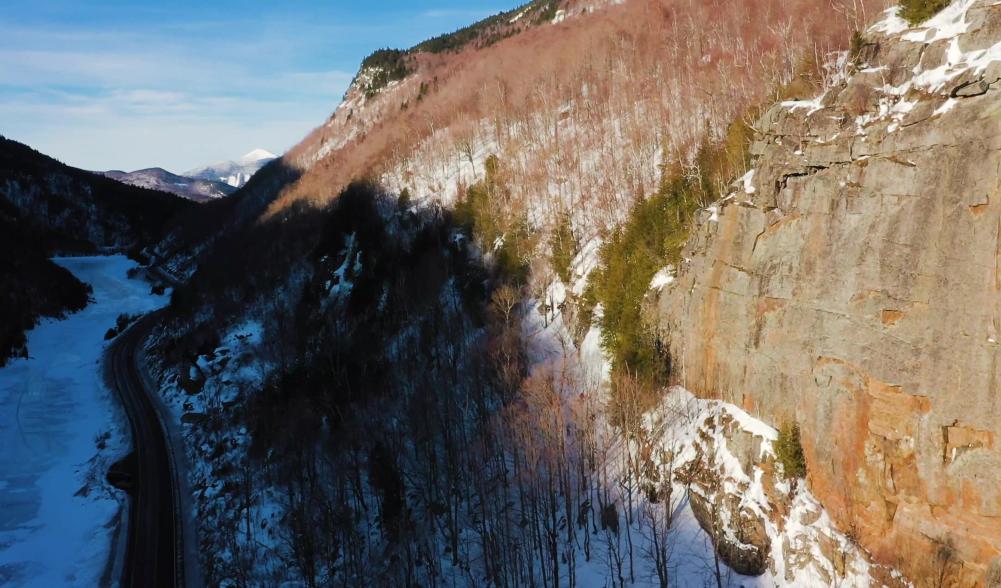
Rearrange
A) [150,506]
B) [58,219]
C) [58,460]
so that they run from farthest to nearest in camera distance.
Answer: [58,219], [58,460], [150,506]

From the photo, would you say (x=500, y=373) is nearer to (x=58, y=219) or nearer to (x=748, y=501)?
(x=748, y=501)

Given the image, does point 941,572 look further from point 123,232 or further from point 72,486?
point 123,232

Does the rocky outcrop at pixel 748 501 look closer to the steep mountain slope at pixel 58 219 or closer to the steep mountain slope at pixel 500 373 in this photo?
the steep mountain slope at pixel 500 373

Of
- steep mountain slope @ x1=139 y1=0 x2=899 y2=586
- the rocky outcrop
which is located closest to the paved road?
steep mountain slope @ x1=139 y1=0 x2=899 y2=586

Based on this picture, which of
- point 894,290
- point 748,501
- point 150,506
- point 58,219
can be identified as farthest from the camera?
point 58,219

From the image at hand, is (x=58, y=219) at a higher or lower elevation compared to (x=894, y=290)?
higher

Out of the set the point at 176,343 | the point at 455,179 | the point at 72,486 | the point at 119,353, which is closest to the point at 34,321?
the point at 119,353

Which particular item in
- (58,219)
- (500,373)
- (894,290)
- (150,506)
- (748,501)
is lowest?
(150,506)

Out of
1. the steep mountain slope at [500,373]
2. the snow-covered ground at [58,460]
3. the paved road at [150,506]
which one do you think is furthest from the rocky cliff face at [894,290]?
the snow-covered ground at [58,460]

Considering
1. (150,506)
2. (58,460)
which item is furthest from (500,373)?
(58,460)
